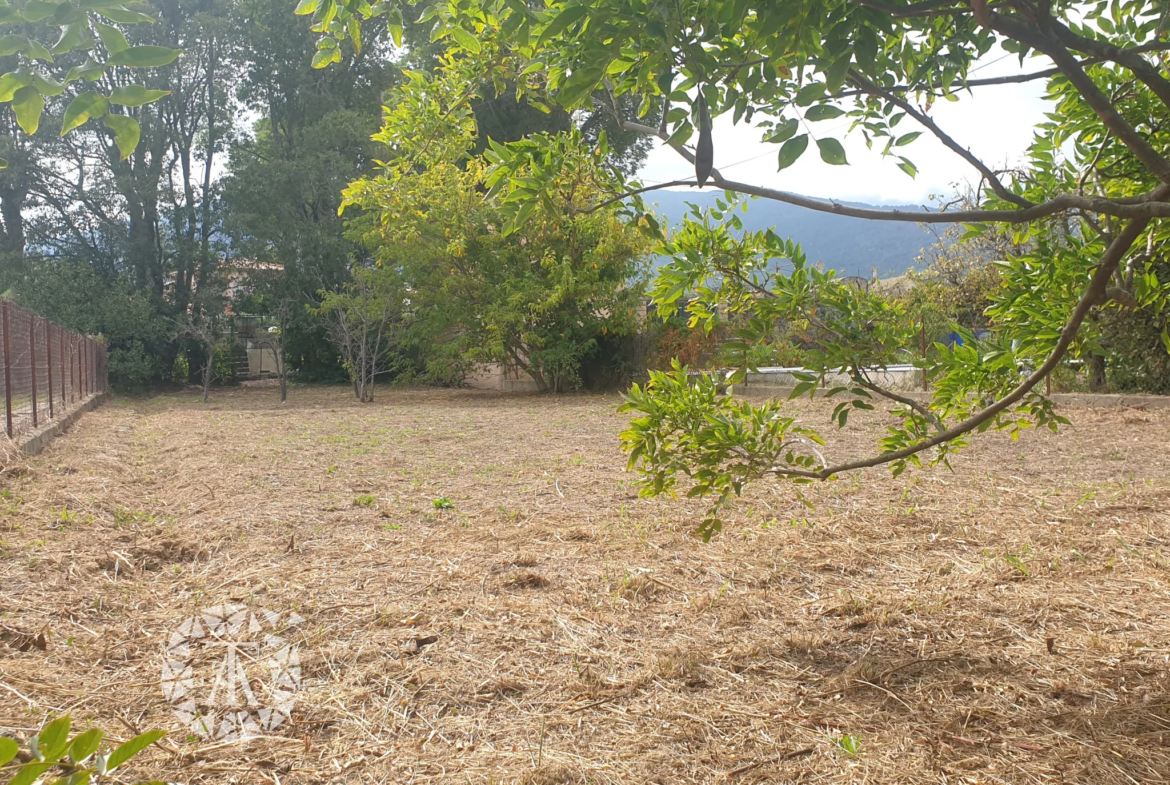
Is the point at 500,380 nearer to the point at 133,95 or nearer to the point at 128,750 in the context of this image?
the point at 133,95

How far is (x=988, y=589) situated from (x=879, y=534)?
3.28ft

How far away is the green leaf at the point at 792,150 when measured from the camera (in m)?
1.59

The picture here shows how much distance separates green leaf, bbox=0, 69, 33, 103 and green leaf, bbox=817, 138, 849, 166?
52.6 inches

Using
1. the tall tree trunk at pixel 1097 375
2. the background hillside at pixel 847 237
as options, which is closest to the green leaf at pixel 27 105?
the tall tree trunk at pixel 1097 375

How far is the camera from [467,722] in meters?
2.41

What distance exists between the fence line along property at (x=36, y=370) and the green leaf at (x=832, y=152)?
8320 mm

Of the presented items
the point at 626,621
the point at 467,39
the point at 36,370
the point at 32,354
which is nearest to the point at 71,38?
the point at 467,39

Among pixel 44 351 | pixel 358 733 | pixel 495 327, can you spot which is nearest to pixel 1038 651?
pixel 358 733

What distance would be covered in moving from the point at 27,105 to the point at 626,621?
8.56 ft

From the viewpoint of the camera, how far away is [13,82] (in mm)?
1174

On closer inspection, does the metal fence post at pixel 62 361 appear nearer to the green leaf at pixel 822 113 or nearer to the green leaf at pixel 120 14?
the green leaf at pixel 120 14

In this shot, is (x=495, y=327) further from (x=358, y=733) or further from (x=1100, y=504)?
(x=358, y=733)

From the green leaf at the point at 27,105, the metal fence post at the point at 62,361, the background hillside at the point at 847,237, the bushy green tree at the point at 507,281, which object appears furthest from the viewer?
the background hillside at the point at 847,237

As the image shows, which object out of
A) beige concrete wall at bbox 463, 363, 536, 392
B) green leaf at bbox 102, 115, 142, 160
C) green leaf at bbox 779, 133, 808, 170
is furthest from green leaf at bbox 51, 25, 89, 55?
beige concrete wall at bbox 463, 363, 536, 392
